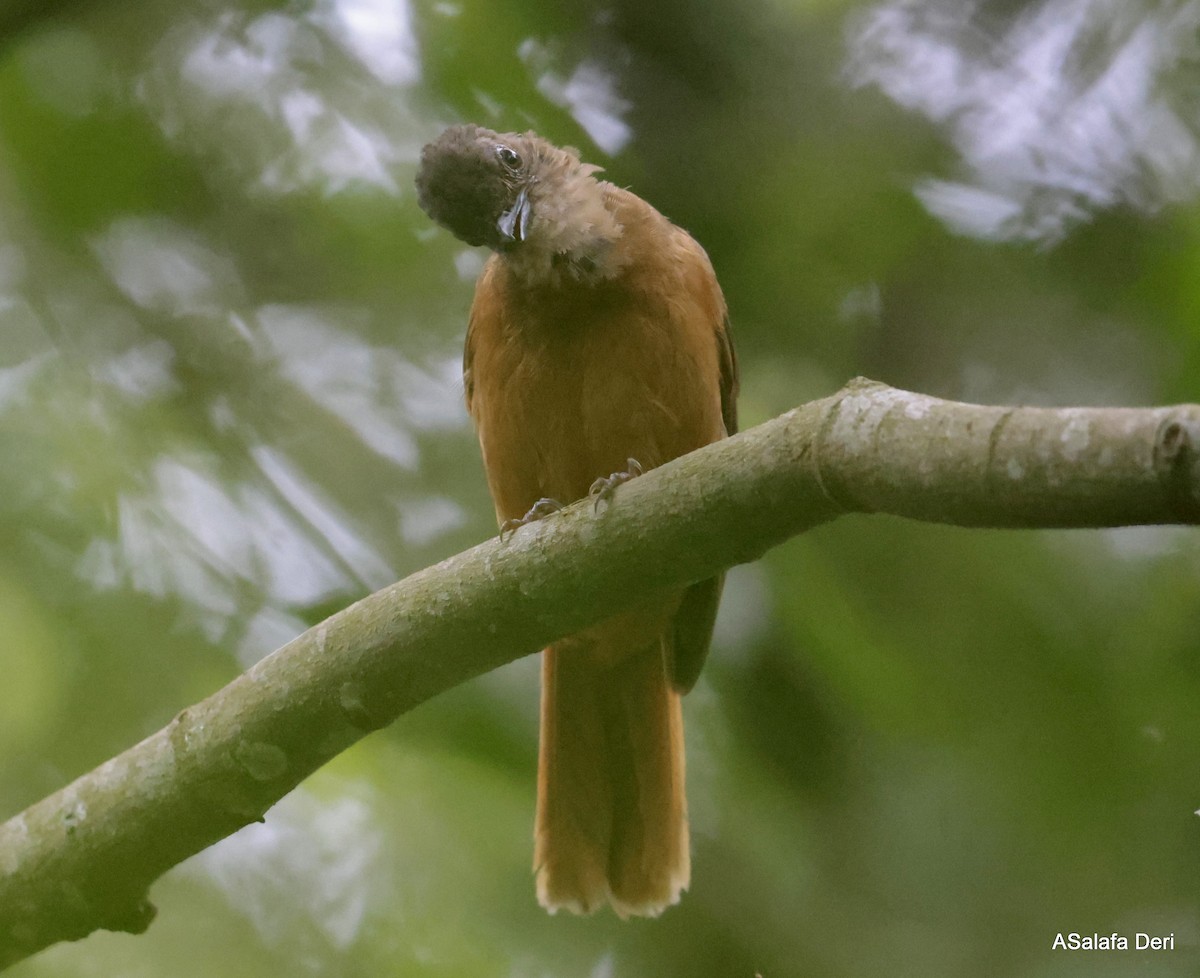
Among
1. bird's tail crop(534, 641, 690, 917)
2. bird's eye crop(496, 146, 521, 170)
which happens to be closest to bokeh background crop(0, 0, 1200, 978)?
bird's tail crop(534, 641, 690, 917)

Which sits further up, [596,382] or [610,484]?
[596,382]

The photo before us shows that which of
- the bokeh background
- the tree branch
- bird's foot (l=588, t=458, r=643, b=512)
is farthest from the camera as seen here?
the bokeh background

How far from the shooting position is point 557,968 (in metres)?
4.19

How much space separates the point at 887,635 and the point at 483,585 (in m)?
1.53

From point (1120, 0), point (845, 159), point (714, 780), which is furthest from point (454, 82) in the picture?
point (714, 780)

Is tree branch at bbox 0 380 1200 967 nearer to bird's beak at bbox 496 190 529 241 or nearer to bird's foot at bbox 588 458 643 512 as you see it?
bird's foot at bbox 588 458 643 512

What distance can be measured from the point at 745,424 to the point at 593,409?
948mm

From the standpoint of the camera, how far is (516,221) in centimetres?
386

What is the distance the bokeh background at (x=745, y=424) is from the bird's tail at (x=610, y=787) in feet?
0.57

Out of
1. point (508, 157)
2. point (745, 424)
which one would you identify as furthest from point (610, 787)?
point (508, 157)

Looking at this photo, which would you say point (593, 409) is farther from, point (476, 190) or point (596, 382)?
point (476, 190)

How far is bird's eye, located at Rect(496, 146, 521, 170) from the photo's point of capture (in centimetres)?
392

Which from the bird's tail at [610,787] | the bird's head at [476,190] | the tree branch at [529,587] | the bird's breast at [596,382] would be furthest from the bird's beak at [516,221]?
the bird's tail at [610,787]

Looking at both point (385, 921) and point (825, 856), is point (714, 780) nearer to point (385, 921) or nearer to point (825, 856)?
point (825, 856)
